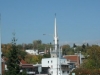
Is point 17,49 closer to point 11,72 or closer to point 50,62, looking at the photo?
point 11,72

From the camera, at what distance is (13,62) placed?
34594 mm

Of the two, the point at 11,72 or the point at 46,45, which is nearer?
the point at 11,72

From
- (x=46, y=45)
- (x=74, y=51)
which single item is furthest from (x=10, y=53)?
(x=46, y=45)

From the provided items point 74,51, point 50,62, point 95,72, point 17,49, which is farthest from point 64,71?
point 74,51

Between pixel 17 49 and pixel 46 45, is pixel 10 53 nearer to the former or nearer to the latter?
pixel 17 49

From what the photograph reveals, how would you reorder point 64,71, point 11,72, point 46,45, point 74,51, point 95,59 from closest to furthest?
point 11,72, point 95,59, point 64,71, point 74,51, point 46,45

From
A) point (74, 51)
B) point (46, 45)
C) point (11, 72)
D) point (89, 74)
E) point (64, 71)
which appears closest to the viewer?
point (11, 72)

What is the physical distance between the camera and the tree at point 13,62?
34.1 m

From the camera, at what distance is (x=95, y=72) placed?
217 ft

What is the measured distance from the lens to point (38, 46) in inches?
7840

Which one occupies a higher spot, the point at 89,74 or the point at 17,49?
the point at 17,49

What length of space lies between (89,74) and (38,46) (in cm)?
13529

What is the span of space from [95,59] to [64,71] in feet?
78.4

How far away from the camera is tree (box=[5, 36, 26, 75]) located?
34094 mm
